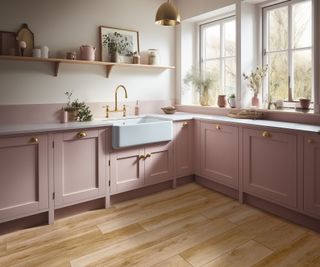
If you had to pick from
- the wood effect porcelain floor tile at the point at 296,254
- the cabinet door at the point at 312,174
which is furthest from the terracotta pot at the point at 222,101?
the wood effect porcelain floor tile at the point at 296,254

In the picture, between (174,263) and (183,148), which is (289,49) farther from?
(174,263)

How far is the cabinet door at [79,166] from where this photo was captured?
265cm

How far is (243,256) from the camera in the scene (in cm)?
210

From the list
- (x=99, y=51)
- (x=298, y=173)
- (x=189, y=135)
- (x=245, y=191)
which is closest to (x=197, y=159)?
(x=189, y=135)

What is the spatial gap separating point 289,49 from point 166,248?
8.20ft

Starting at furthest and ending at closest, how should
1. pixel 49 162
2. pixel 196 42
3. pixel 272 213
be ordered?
1. pixel 196 42
2. pixel 272 213
3. pixel 49 162

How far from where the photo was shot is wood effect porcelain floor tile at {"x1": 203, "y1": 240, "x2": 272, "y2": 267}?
2.01 m

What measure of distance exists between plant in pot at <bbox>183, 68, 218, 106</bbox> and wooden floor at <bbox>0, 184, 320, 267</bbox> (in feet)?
5.34

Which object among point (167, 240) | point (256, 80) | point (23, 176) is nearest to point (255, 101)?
point (256, 80)

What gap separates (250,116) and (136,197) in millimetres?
1555

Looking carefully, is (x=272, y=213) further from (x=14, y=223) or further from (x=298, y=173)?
(x=14, y=223)

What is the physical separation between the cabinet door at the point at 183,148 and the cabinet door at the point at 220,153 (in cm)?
18

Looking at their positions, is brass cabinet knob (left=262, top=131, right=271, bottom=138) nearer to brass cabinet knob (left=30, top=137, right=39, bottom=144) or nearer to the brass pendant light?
the brass pendant light

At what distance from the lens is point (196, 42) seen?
4.36 metres
